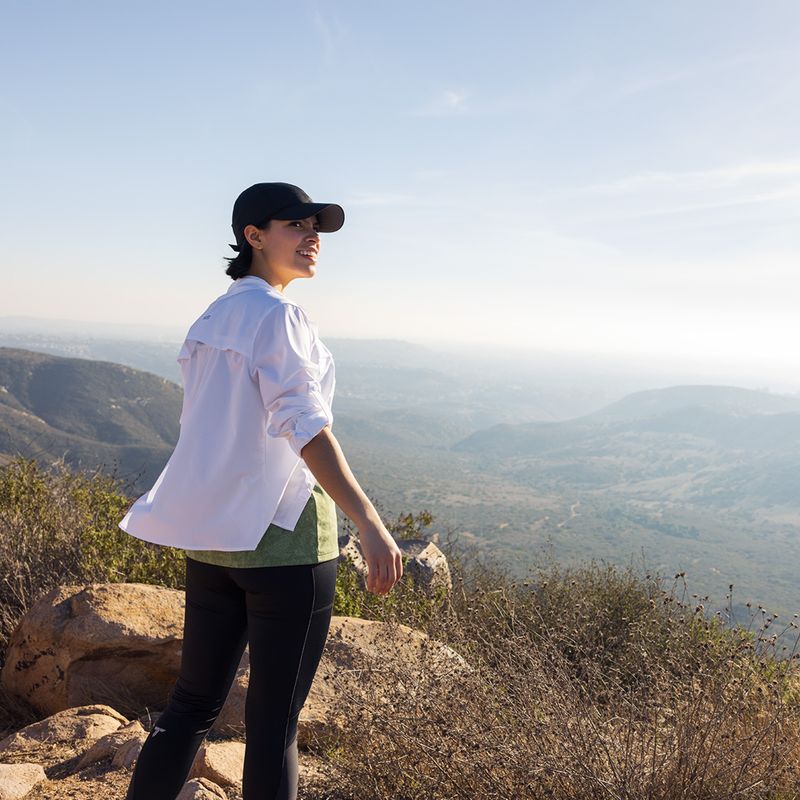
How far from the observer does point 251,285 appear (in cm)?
167

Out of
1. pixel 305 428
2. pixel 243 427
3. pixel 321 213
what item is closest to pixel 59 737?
pixel 243 427

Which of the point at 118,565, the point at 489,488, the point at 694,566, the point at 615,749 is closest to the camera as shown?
the point at 615,749

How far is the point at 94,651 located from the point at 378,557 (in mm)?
2711

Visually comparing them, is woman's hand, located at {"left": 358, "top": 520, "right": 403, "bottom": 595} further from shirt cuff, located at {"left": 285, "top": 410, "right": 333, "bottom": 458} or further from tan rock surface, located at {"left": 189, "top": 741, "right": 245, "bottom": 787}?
tan rock surface, located at {"left": 189, "top": 741, "right": 245, "bottom": 787}

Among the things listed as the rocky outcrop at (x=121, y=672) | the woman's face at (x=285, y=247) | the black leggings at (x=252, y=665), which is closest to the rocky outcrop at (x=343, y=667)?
the rocky outcrop at (x=121, y=672)

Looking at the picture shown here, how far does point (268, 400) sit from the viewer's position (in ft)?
5.01

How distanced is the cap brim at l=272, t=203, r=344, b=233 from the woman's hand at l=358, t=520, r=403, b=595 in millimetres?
813

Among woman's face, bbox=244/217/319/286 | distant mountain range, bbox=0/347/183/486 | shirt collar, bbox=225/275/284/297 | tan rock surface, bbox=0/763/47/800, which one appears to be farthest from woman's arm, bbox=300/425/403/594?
distant mountain range, bbox=0/347/183/486

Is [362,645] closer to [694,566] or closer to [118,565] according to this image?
[118,565]

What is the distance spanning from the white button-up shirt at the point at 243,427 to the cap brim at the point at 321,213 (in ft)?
0.73

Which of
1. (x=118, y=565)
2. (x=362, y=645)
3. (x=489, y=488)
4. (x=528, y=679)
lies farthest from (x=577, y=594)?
(x=489, y=488)

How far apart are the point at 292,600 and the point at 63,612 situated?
2.73 metres

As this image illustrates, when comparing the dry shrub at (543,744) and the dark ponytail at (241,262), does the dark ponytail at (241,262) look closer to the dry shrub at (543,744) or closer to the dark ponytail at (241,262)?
the dark ponytail at (241,262)

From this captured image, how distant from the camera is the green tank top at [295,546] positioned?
5.11ft
